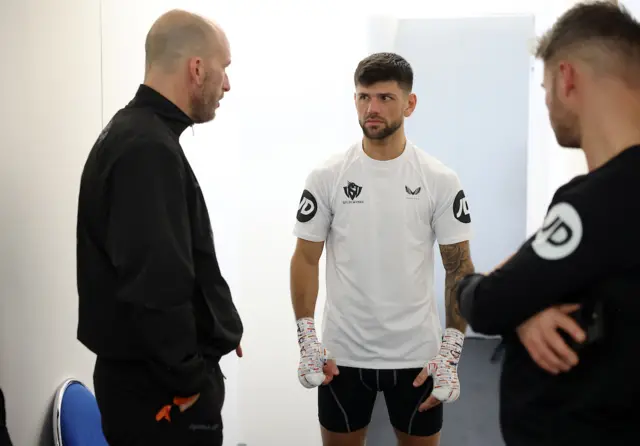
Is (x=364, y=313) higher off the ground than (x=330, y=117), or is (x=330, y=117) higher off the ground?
(x=330, y=117)

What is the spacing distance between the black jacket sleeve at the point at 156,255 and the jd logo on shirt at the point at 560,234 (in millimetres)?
719

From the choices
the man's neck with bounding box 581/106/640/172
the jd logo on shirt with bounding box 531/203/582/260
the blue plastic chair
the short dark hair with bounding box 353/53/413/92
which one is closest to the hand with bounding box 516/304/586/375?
the jd logo on shirt with bounding box 531/203/582/260

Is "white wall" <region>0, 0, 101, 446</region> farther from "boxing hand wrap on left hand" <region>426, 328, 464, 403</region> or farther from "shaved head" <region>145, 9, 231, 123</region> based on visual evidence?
"boxing hand wrap on left hand" <region>426, 328, 464, 403</region>

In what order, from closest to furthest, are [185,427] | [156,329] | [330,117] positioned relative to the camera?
[156,329] < [185,427] < [330,117]

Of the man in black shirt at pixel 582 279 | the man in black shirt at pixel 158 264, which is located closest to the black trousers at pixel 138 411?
the man in black shirt at pixel 158 264

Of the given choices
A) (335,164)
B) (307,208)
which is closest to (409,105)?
(335,164)

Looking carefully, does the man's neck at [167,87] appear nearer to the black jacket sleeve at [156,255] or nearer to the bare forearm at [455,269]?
the black jacket sleeve at [156,255]

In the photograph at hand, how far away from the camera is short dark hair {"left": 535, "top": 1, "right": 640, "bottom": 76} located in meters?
1.10

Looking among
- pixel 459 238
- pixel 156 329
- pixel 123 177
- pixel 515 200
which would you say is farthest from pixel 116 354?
pixel 515 200

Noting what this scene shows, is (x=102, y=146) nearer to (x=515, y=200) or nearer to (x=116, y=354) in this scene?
(x=116, y=354)

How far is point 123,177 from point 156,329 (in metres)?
0.33

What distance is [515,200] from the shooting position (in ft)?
16.2

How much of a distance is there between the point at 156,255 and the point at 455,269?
3.50 feet

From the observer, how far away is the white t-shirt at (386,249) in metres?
2.00
